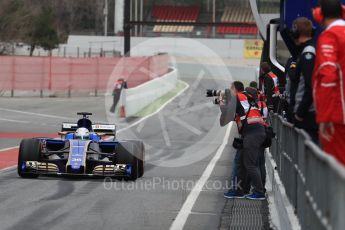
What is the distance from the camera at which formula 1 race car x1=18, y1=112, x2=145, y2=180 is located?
12430 mm

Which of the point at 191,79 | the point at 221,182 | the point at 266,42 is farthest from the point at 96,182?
the point at 191,79

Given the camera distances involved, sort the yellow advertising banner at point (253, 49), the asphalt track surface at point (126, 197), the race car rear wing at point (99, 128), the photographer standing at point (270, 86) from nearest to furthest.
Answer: the asphalt track surface at point (126, 197) → the race car rear wing at point (99, 128) → the photographer standing at point (270, 86) → the yellow advertising banner at point (253, 49)

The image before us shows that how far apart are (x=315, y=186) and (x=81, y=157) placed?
24.3 feet

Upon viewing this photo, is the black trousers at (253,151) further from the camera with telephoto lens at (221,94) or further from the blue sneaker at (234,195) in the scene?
the camera with telephoto lens at (221,94)

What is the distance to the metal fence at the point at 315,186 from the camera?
4.11 meters

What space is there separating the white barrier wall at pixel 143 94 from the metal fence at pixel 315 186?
25.5 m

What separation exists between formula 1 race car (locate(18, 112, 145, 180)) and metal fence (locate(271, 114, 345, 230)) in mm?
4132

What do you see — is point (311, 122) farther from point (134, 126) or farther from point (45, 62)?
point (45, 62)

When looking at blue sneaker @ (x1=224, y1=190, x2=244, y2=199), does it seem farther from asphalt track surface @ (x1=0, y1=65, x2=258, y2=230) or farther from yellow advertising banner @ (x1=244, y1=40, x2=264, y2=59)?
yellow advertising banner @ (x1=244, y1=40, x2=264, y2=59)

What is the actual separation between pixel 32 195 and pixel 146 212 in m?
2.04

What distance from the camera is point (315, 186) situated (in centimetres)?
Answer: 538

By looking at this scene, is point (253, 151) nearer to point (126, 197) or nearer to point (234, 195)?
point (234, 195)

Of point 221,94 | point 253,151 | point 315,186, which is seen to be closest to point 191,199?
point 253,151

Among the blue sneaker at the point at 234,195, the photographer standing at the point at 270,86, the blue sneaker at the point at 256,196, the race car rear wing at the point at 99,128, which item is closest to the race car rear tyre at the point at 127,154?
the race car rear wing at the point at 99,128
